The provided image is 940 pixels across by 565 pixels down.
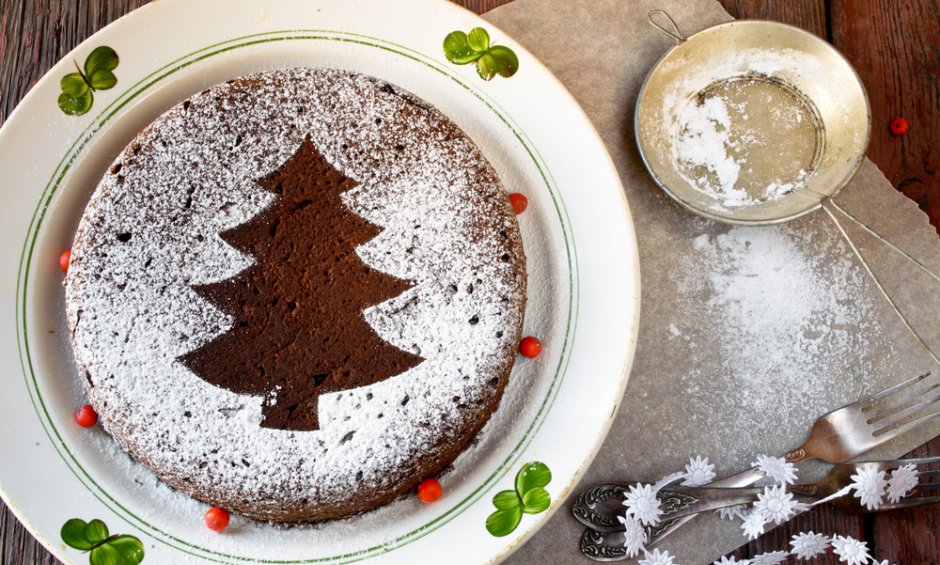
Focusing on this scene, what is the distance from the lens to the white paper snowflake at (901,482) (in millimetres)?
1665

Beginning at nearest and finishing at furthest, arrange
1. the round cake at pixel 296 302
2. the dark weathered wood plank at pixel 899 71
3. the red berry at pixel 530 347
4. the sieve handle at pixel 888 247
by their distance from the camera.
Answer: the round cake at pixel 296 302 < the red berry at pixel 530 347 < the sieve handle at pixel 888 247 < the dark weathered wood plank at pixel 899 71

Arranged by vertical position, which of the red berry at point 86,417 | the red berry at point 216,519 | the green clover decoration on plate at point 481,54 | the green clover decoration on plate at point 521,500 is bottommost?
the green clover decoration on plate at point 521,500

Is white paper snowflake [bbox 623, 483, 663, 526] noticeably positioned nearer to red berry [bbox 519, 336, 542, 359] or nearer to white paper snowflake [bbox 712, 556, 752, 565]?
white paper snowflake [bbox 712, 556, 752, 565]

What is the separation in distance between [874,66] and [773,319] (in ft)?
2.35

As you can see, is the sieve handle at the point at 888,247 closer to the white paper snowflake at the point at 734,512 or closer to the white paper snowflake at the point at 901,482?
the white paper snowflake at the point at 901,482

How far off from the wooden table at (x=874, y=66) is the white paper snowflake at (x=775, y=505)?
0.20 meters

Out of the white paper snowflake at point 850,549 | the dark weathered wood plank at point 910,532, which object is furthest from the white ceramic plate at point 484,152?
the dark weathered wood plank at point 910,532

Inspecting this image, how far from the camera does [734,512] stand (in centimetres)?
171

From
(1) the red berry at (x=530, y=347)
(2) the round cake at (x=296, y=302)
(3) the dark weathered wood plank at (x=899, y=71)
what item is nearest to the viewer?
(2) the round cake at (x=296, y=302)

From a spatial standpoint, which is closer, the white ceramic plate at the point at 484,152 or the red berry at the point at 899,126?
the white ceramic plate at the point at 484,152

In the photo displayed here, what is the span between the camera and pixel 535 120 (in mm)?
1633

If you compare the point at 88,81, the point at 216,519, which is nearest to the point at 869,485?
the point at 216,519

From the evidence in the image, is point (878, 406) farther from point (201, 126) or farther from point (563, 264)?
point (201, 126)

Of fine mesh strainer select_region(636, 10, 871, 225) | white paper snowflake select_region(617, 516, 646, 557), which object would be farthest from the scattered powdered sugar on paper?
white paper snowflake select_region(617, 516, 646, 557)
